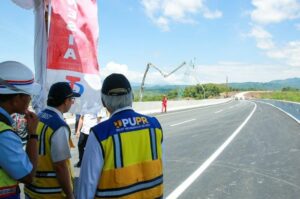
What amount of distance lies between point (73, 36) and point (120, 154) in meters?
1.39

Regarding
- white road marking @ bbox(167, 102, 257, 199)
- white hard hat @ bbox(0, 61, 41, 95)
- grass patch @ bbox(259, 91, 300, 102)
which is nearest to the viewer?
white hard hat @ bbox(0, 61, 41, 95)

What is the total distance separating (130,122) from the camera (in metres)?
2.78

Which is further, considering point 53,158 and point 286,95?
point 286,95

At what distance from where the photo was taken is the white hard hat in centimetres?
267

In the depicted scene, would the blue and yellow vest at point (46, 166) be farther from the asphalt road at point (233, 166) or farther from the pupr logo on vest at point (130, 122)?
the asphalt road at point (233, 166)

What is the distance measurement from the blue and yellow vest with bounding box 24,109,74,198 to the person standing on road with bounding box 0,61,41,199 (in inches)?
18.0

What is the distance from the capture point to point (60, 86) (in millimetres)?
3453

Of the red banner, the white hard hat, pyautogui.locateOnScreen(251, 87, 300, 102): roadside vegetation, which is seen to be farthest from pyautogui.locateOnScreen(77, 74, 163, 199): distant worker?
pyautogui.locateOnScreen(251, 87, 300, 102): roadside vegetation

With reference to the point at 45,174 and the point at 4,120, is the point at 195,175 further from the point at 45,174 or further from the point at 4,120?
the point at 4,120

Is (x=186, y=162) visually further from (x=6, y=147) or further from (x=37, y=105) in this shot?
(x=6, y=147)

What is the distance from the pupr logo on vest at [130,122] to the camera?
2.73 meters

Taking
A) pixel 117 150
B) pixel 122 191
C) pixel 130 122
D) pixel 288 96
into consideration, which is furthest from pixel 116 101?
pixel 288 96

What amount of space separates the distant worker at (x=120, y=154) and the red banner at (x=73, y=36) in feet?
2.69

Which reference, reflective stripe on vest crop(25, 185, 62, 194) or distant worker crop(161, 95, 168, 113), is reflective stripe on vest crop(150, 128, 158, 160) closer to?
reflective stripe on vest crop(25, 185, 62, 194)
